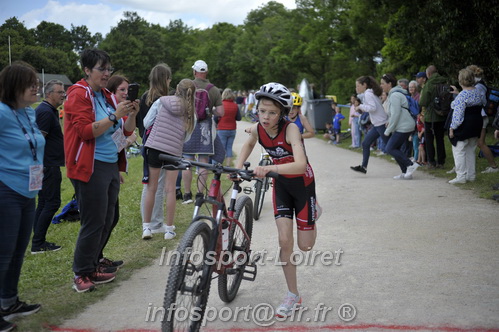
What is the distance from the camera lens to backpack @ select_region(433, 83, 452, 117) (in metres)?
12.4

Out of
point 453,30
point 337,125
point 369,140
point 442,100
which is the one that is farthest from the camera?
point 337,125

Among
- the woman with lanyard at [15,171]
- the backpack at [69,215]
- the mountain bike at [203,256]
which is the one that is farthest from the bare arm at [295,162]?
the backpack at [69,215]

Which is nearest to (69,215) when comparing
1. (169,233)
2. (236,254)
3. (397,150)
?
(169,233)

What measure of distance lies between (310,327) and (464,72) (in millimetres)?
7858

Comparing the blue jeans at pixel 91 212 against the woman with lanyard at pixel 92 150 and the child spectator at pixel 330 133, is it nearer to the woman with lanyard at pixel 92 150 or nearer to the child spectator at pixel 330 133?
the woman with lanyard at pixel 92 150

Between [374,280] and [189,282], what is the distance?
7.47 feet

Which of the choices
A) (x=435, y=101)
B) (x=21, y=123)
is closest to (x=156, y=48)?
(x=435, y=101)

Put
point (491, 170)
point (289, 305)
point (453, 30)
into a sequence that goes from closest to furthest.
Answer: point (289, 305), point (491, 170), point (453, 30)

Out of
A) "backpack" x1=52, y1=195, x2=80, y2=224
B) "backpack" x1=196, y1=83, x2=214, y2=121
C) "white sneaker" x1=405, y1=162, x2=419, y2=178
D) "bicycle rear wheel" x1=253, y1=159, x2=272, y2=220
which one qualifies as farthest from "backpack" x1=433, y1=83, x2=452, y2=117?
"backpack" x1=52, y1=195, x2=80, y2=224

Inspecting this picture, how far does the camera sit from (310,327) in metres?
4.52

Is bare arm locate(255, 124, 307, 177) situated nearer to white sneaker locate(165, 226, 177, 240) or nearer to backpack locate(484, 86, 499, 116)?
white sneaker locate(165, 226, 177, 240)

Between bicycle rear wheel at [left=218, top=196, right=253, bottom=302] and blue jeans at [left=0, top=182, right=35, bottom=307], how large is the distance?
5.74 feet

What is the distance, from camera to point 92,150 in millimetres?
5332

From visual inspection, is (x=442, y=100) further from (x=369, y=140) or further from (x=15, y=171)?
(x=15, y=171)
